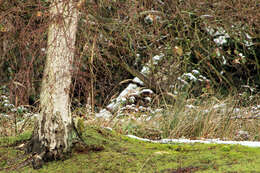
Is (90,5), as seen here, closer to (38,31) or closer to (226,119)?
(38,31)

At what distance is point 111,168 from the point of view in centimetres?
270

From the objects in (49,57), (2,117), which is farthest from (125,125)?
(49,57)

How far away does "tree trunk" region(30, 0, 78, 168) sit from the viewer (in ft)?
9.09

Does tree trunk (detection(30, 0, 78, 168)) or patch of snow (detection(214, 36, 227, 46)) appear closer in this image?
tree trunk (detection(30, 0, 78, 168))

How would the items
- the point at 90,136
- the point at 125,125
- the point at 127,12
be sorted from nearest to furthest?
1. the point at 127,12
2. the point at 90,136
3. the point at 125,125

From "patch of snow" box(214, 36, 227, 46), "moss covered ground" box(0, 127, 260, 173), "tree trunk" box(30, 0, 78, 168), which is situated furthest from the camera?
"patch of snow" box(214, 36, 227, 46)

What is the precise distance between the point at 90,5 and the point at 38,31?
26.0 inches

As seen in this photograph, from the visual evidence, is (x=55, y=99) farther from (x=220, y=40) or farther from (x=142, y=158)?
(x=220, y=40)

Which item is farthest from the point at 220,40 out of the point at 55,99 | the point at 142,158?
the point at 55,99

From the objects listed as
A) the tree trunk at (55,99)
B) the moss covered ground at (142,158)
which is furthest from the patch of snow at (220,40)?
the tree trunk at (55,99)

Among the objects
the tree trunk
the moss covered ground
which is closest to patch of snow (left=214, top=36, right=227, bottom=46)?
the moss covered ground

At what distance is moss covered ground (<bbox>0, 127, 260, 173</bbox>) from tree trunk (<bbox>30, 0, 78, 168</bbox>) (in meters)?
0.15

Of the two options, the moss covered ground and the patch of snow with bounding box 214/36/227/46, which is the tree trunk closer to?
the moss covered ground

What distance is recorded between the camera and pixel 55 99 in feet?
Answer: 9.18
